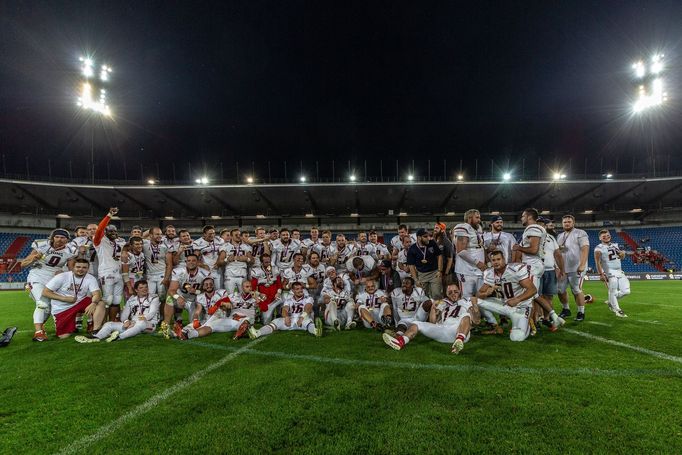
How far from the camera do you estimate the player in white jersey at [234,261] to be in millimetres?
7449

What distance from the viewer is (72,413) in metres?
2.72

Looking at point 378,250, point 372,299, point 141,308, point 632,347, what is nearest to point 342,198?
point 378,250

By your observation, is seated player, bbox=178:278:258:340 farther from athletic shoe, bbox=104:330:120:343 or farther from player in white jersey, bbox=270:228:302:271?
player in white jersey, bbox=270:228:302:271

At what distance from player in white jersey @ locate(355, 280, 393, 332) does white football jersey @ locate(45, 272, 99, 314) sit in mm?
5216

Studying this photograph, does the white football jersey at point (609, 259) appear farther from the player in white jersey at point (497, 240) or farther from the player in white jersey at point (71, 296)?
the player in white jersey at point (71, 296)

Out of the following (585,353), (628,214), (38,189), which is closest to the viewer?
(585,353)

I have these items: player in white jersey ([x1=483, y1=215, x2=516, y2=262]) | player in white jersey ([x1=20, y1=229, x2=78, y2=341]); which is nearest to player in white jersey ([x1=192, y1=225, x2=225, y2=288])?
player in white jersey ([x1=20, y1=229, x2=78, y2=341])

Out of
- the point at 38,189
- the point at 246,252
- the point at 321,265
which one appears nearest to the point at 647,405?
the point at 321,265

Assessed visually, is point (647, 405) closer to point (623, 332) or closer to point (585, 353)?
point (585, 353)

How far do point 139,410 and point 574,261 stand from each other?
26.1 feet

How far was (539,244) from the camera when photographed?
5.16 meters

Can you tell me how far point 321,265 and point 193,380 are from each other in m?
4.49

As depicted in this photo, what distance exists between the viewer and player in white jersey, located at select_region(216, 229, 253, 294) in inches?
293

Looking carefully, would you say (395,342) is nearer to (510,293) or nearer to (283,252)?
(510,293)
